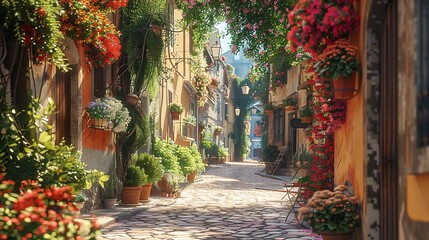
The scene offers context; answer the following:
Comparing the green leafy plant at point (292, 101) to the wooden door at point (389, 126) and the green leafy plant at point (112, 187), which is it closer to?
the green leafy plant at point (112, 187)

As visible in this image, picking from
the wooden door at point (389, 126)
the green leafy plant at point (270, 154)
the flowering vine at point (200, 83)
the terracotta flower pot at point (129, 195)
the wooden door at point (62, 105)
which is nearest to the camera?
the wooden door at point (389, 126)

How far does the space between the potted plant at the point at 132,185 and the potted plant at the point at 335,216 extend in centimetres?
725

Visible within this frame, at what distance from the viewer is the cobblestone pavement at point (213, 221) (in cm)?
917

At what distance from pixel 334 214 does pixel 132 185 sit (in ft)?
25.1

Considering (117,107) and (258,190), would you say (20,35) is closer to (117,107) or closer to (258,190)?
(117,107)

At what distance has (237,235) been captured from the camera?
9164 millimetres

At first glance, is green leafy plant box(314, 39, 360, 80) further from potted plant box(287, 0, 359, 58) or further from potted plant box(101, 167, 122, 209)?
potted plant box(101, 167, 122, 209)

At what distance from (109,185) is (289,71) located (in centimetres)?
1619

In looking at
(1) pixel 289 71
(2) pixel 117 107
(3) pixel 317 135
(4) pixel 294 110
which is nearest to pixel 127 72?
(2) pixel 117 107

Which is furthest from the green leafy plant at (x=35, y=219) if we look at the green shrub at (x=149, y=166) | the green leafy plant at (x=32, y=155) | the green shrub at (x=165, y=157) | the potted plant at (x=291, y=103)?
the potted plant at (x=291, y=103)

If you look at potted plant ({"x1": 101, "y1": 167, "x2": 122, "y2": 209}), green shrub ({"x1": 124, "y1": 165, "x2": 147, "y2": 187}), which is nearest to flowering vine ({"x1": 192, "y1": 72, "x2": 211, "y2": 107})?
green shrub ({"x1": 124, "y1": 165, "x2": 147, "y2": 187})

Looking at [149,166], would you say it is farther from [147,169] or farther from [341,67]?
[341,67]

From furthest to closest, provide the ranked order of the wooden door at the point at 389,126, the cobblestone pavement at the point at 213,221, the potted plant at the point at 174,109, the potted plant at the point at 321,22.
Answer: the potted plant at the point at 174,109 → the cobblestone pavement at the point at 213,221 → the potted plant at the point at 321,22 → the wooden door at the point at 389,126

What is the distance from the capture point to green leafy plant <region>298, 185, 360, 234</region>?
19.4ft
